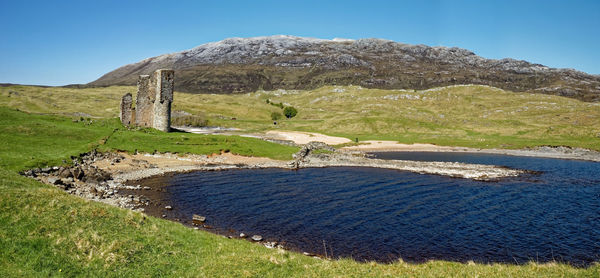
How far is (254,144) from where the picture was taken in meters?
71.1

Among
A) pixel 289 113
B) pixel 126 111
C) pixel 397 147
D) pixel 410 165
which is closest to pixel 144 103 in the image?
pixel 126 111

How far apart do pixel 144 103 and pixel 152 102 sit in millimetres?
1783

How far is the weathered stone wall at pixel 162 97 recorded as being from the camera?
6700 centimetres

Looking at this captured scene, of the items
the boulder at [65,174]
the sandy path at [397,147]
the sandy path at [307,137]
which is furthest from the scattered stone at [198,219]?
the sandy path at [307,137]

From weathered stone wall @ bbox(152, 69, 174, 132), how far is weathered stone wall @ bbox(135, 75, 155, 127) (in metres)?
1.65

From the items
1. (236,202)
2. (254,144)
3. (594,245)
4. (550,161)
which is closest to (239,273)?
(236,202)

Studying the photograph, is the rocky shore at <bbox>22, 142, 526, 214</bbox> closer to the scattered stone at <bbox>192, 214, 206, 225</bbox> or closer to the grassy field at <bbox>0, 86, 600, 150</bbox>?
the scattered stone at <bbox>192, 214, 206, 225</bbox>

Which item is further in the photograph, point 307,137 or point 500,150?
point 307,137

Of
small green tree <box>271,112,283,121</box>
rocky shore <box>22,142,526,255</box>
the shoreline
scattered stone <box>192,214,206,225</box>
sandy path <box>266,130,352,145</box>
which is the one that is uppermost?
small green tree <box>271,112,283,121</box>

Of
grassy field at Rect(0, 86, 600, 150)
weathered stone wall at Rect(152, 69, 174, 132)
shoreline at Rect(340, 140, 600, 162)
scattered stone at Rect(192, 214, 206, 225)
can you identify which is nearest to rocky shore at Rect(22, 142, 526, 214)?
scattered stone at Rect(192, 214, 206, 225)

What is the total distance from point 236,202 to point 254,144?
3401 centimetres

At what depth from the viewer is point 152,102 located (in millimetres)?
69938

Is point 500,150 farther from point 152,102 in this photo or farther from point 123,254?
point 123,254

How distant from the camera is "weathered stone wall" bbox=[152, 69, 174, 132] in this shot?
67000 mm
